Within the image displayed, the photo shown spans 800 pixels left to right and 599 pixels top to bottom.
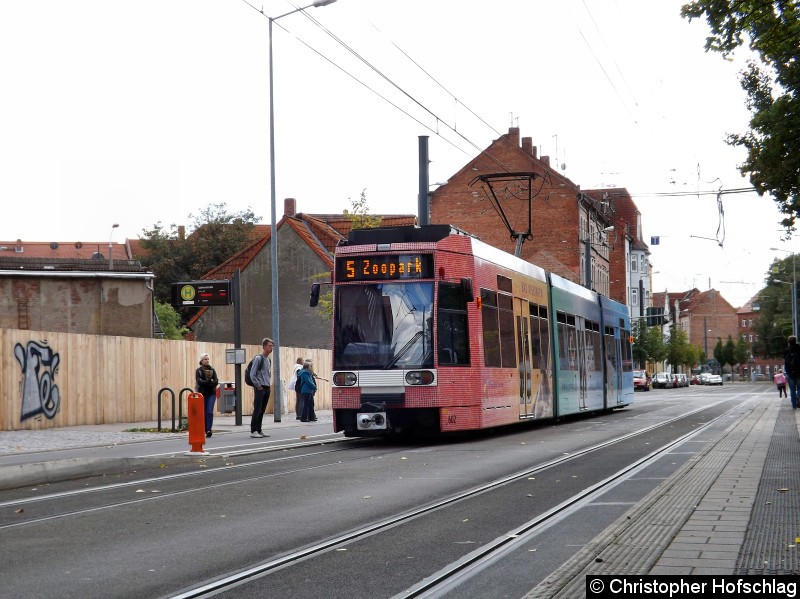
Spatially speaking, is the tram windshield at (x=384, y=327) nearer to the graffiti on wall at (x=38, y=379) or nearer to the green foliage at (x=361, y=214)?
the graffiti on wall at (x=38, y=379)

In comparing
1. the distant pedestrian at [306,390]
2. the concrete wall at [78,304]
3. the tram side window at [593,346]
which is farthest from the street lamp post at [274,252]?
the concrete wall at [78,304]

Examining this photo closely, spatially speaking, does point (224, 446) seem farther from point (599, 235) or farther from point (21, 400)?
point (599, 235)

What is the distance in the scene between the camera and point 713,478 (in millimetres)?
10836

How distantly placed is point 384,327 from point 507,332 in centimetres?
337

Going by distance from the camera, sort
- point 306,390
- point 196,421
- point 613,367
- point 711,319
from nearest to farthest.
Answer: point 196,421 < point 306,390 < point 613,367 < point 711,319

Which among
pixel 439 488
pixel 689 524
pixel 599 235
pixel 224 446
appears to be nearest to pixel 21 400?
pixel 224 446

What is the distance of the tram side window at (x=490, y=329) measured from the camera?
61.3ft

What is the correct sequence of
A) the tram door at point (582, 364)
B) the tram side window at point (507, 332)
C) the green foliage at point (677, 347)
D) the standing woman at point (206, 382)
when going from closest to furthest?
the tram side window at point (507, 332) < the standing woman at point (206, 382) < the tram door at point (582, 364) < the green foliage at point (677, 347)

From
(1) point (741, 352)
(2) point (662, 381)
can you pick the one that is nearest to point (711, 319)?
(1) point (741, 352)

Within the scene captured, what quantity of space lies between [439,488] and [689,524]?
402cm

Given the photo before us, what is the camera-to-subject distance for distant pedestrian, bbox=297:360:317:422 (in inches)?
1064

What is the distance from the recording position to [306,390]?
88.9 feet

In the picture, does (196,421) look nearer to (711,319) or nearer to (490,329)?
(490,329)

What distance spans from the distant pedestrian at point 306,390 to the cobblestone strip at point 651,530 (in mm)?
14903
